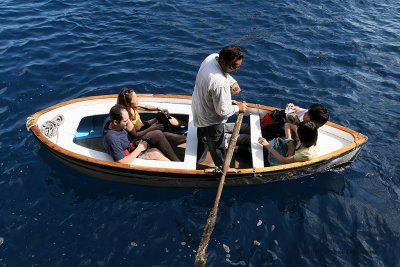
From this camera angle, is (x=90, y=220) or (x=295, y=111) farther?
(x=295, y=111)

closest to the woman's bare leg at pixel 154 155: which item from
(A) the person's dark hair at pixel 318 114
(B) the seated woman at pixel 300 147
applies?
(B) the seated woman at pixel 300 147

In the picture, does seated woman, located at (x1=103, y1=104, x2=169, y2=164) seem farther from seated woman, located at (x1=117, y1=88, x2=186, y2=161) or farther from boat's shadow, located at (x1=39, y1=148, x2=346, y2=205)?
boat's shadow, located at (x1=39, y1=148, x2=346, y2=205)

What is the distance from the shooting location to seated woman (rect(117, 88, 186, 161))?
820 cm

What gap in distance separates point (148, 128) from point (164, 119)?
502 mm

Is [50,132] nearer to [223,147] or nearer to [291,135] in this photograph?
[223,147]

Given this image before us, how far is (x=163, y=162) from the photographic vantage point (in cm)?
814

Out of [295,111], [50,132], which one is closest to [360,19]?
[295,111]

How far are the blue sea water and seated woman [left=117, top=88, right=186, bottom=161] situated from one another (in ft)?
3.49

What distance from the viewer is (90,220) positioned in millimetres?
7867

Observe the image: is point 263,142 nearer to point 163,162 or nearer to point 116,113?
point 163,162

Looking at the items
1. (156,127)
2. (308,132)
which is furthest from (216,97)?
(156,127)

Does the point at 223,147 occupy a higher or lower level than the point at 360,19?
lower

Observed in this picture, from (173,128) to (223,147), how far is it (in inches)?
68.2

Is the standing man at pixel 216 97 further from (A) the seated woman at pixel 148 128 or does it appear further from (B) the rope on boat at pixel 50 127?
(B) the rope on boat at pixel 50 127
